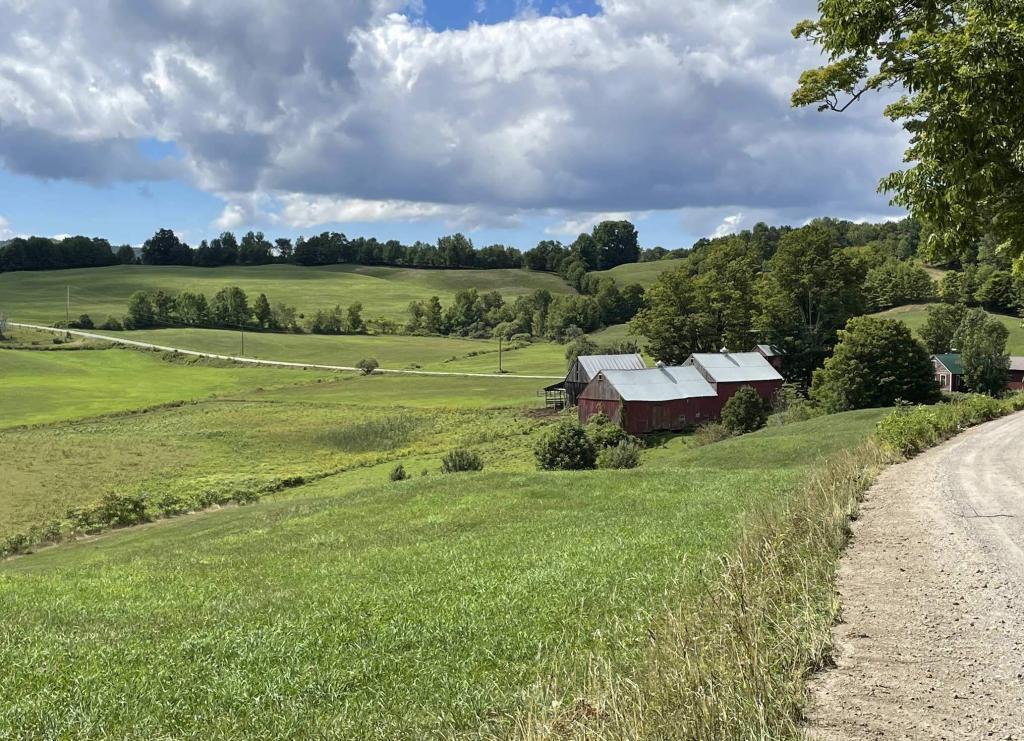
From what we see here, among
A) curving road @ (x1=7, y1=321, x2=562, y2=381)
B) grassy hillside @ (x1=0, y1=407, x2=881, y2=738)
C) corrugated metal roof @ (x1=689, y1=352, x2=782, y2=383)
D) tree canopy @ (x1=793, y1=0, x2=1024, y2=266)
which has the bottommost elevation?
curving road @ (x1=7, y1=321, x2=562, y2=381)

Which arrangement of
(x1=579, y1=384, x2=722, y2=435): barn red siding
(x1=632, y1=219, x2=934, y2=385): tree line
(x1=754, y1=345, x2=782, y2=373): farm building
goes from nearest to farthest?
1. (x1=579, y1=384, x2=722, y2=435): barn red siding
2. (x1=632, y1=219, x2=934, y2=385): tree line
3. (x1=754, y1=345, x2=782, y2=373): farm building

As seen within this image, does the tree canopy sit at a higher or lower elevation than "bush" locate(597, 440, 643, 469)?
higher

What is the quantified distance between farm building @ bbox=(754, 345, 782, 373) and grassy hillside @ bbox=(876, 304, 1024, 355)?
114ft

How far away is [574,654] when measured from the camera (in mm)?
8742

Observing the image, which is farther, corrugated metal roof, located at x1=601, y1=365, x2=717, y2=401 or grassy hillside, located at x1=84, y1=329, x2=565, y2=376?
grassy hillside, located at x1=84, y1=329, x2=565, y2=376

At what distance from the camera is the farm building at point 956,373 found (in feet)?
270

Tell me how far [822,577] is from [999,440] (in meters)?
16.4

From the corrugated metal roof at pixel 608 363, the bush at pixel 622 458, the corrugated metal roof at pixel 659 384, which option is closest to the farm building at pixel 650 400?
the corrugated metal roof at pixel 659 384

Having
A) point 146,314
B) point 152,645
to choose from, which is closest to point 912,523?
point 152,645

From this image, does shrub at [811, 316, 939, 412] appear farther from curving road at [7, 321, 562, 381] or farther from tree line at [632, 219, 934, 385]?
curving road at [7, 321, 562, 381]

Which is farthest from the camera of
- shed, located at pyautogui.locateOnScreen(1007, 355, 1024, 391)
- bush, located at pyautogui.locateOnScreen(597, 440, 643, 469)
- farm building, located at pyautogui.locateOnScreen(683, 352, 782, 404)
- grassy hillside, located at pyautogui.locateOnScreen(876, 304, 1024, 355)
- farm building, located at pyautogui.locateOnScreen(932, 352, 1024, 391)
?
grassy hillside, located at pyautogui.locateOnScreen(876, 304, 1024, 355)

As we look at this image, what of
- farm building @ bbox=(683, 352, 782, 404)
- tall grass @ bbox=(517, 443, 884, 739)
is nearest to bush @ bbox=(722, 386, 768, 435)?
farm building @ bbox=(683, 352, 782, 404)

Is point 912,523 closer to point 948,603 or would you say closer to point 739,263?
point 948,603

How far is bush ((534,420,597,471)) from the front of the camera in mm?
46375
